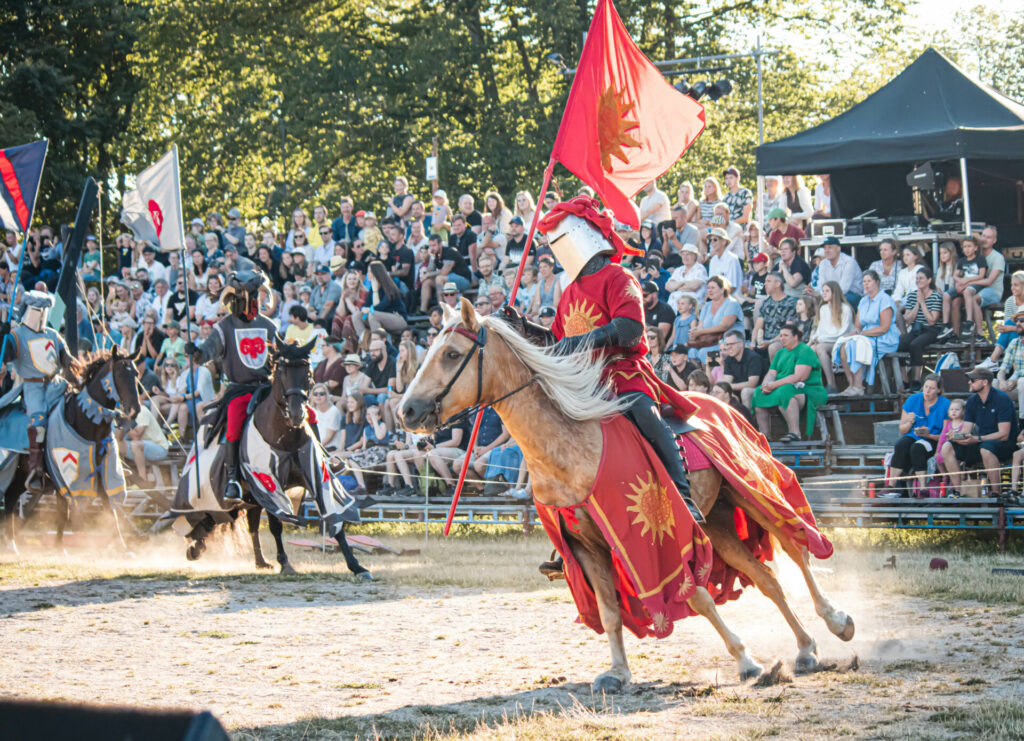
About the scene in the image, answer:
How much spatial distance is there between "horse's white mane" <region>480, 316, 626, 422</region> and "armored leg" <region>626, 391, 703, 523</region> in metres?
0.09

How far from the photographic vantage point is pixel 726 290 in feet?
46.6

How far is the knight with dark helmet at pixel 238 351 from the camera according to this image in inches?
445

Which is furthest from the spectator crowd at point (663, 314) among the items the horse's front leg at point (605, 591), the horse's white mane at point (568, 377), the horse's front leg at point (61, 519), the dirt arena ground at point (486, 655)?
the horse's front leg at point (605, 591)

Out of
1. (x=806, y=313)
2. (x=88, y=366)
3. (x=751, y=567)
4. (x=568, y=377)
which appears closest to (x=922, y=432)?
(x=806, y=313)

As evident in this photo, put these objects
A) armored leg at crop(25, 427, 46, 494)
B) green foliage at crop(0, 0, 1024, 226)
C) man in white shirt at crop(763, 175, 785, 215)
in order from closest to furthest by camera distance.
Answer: armored leg at crop(25, 427, 46, 494)
man in white shirt at crop(763, 175, 785, 215)
green foliage at crop(0, 0, 1024, 226)

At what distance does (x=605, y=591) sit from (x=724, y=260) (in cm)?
940

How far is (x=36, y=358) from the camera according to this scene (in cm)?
1347

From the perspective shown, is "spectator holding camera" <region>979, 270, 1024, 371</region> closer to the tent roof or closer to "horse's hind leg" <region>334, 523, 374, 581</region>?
the tent roof

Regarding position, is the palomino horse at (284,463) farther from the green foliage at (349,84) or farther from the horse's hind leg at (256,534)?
the green foliage at (349,84)

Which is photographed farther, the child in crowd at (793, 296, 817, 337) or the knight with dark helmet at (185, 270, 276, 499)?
the child in crowd at (793, 296, 817, 337)

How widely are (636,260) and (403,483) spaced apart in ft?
13.4

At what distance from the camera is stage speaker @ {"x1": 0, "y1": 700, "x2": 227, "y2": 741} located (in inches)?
66.6

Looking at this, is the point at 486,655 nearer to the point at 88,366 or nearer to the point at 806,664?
the point at 806,664

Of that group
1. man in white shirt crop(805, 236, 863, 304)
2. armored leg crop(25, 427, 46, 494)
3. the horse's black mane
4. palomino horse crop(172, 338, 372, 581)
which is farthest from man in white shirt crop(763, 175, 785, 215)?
armored leg crop(25, 427, 46, 494)
